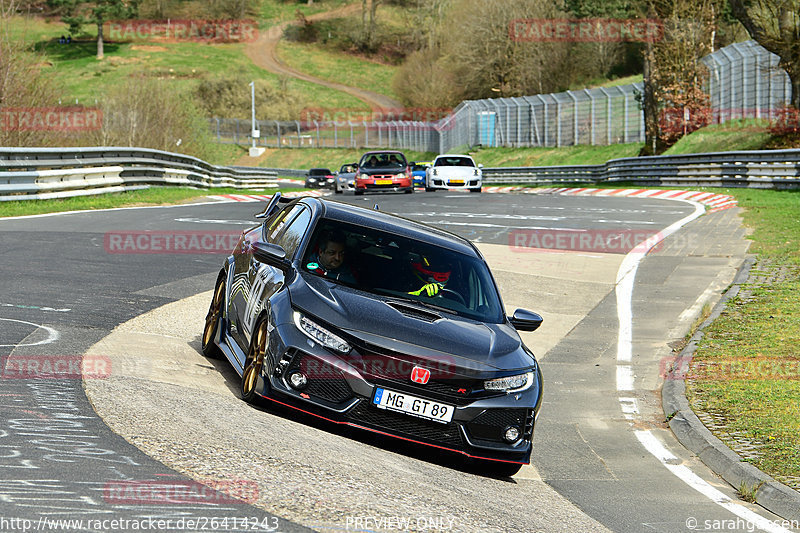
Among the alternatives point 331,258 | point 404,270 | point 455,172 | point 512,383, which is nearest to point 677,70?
→ point 455,172

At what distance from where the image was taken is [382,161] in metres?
37.1

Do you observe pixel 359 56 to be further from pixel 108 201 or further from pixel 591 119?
pixel 108 201

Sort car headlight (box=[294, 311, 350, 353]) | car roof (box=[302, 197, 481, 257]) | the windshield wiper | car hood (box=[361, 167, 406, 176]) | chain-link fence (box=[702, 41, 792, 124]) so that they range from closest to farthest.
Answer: car headlight (box=[294, 311, 350, 353]) → the windshield wiper → car roof (box=[302, 197, 481, 257]) → car hood (box=[361, 167, 406, 176]) → chain-link fence (box=[702, 41, 792, 124])

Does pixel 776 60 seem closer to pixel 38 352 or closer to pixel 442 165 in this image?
pixel 442 165

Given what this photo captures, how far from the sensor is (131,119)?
42.9 metres

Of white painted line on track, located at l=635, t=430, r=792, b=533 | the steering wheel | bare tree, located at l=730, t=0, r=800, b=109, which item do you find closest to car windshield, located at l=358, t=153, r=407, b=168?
bare tree, located at l=730, t=0, r=800, b=109

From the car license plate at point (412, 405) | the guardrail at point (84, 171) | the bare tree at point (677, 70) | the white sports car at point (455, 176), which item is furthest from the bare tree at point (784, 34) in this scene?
the car license plate at point (412, 405)

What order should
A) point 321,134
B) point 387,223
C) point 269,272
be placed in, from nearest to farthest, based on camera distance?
1. point 269,272
2. point 387,223
3. point 321,134

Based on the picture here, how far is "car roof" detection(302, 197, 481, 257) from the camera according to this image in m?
8.24

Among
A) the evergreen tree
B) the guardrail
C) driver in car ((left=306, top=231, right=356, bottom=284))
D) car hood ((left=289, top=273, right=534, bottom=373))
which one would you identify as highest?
the evergreen tree

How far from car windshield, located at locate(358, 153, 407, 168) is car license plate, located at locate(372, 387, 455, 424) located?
100 ft

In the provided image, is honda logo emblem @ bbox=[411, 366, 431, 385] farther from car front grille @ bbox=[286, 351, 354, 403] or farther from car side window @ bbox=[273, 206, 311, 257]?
car side window @ bbox=[273, 206, 311, 257]

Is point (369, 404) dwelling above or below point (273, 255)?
below

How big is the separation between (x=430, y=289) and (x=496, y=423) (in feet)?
4.54
